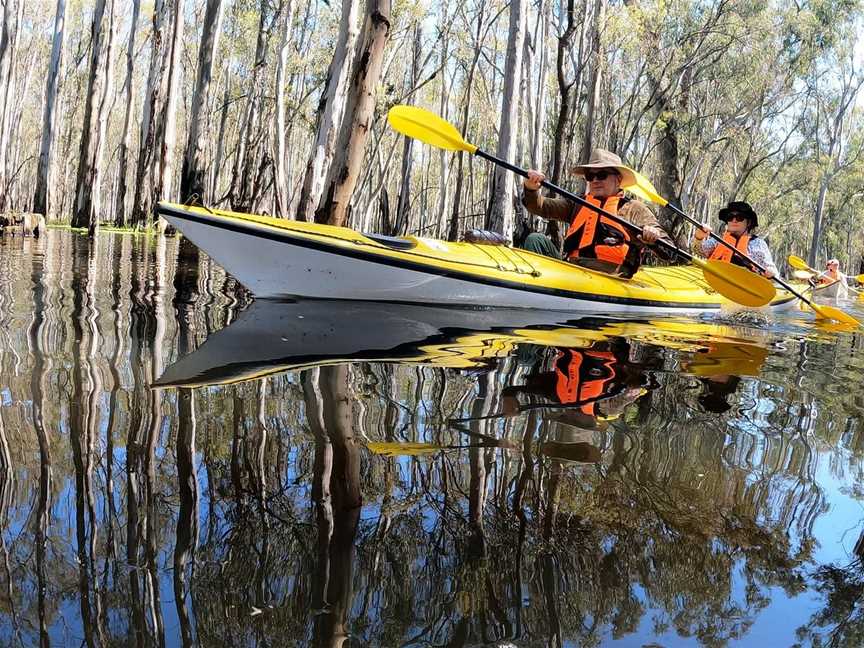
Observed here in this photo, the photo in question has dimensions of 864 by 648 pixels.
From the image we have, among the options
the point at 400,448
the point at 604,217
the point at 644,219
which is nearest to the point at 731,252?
the point at 644,219

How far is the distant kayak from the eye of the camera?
549cm

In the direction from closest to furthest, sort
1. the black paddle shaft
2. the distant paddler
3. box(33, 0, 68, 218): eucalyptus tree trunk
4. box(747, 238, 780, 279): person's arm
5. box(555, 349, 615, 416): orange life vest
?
box(555, 349, 615, 416): orange life vest → the black paddle shaft → box(747, 238, 780, 279): person's arm → the distant paddler → box(33, 0, 68, 218): eucalyptus tree trunk

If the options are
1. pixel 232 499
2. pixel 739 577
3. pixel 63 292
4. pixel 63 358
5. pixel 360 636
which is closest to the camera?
pixel 360 636

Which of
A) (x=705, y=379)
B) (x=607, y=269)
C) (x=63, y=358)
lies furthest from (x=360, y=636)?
(x=607, y=269)

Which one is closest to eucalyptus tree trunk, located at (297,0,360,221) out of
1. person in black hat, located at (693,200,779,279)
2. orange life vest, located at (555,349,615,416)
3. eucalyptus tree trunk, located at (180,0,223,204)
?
person in black hat, located at (693,200,779,279)

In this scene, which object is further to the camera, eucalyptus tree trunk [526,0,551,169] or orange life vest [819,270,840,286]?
eucalyptus tree trunk [526,0,551,169]

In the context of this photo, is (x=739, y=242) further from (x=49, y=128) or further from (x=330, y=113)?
(x=49, y=128)

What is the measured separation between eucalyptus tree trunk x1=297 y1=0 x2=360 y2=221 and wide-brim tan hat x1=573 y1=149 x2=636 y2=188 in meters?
5.09

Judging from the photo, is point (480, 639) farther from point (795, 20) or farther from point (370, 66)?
point (795, 20)

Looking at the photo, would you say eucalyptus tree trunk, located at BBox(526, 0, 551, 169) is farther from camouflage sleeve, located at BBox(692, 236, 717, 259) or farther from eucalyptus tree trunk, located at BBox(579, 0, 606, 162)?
camouflage sleeve, located at BBox(692, 236, 717, 259)

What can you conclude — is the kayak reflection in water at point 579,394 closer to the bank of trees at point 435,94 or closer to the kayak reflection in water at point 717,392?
the kayak reflection in water at point 717,392

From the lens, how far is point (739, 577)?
1566 mm

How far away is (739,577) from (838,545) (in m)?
0.38

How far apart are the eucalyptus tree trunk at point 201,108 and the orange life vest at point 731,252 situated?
1147 cm
